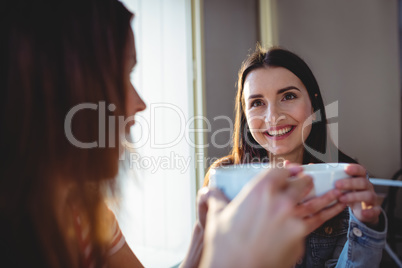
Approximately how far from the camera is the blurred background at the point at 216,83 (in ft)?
5.12

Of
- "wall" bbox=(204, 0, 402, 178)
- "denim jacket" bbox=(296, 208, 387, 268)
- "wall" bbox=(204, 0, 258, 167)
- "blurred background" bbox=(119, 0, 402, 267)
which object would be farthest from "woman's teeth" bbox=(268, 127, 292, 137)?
"wall" bbox=(204, 0, 402, 178)

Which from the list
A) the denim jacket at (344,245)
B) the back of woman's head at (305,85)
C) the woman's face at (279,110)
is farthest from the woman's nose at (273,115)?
the denim jacket at (344,245)

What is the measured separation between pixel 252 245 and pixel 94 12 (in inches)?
15.7

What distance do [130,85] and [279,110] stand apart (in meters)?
0.62

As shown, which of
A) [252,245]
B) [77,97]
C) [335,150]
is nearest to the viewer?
[252,245]

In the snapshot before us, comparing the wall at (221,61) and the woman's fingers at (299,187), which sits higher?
the wall at (221,61)

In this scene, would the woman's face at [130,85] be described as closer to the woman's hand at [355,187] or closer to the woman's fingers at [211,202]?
the woman's fingers at [211,202]

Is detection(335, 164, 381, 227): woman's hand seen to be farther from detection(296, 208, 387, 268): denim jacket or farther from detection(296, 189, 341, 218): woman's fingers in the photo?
detection(296, 208, 387, 268): denim jacket

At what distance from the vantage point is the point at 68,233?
16.4 inches

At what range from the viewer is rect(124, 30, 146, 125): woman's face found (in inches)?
19.4

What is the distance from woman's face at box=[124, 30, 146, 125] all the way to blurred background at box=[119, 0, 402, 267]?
0.46ft

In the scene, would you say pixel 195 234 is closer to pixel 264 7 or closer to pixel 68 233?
pixel 68 233

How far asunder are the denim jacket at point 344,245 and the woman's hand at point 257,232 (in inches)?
16.8

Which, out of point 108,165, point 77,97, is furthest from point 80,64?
point 108,165
